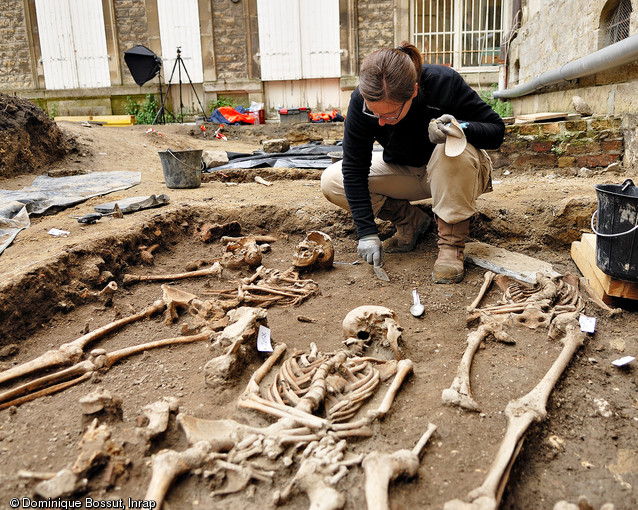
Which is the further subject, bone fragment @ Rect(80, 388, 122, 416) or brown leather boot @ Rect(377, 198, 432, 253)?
brown leather boot @ Rect(377, 198, 432, 253)

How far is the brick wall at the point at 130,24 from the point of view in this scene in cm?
1394

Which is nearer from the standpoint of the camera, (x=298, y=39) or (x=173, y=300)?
(x=173, y=300)

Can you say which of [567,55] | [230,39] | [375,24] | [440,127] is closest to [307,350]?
[440,127]

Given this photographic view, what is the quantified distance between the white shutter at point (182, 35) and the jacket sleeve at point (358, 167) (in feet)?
38.1

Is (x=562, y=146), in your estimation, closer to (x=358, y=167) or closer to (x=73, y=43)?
(x=358, y=167)

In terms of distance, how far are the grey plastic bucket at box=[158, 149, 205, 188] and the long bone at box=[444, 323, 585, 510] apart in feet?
16.0

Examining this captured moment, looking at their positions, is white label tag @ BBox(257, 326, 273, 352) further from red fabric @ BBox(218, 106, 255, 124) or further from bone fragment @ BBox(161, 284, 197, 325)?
red fabric @ BBox(218, 106, 255, 124)

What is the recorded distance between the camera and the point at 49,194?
566 centimetres

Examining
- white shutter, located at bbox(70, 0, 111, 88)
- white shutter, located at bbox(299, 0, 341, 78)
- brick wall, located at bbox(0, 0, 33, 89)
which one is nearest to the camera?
white shutter, located at bbox(299, 0, 341, 78)

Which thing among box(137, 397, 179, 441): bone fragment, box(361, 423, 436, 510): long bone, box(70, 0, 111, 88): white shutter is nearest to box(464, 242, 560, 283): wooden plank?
box(361, 423, 436, 510): long bone

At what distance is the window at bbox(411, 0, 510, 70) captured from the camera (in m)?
13.8

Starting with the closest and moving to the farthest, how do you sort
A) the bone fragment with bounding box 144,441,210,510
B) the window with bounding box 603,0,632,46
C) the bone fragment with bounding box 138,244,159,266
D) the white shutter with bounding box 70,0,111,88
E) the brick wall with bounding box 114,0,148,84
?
1. the bone fragment with bounding box 144,441,210,510
2. the bone fragment with bounding box 138,244,159,266
3. the window with bounding box 603,0,632,46
4. the brick wall with bounding box 114,0,148,84
5. the white shutter with bounding box 70,0,111,88

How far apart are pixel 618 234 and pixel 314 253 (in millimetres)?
1914

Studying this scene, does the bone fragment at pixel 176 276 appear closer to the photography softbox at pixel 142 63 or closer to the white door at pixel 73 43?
the photography softbox at pixel 142 63
